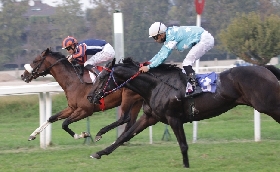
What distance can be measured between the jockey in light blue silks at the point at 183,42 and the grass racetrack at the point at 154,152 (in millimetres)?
1059

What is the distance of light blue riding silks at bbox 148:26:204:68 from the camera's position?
24.5ft

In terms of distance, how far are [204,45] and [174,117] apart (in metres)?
1.03

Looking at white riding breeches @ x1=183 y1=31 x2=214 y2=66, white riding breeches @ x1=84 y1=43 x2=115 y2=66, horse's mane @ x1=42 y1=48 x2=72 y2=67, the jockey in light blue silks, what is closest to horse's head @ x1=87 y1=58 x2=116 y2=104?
the jockey in light blue silks

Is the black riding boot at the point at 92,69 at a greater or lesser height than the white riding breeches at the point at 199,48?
lesser

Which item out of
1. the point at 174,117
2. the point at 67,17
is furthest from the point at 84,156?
the point at 67,17

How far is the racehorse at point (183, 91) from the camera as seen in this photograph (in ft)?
23.8

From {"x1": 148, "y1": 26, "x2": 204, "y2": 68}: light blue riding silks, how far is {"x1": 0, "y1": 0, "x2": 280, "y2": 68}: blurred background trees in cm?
2628

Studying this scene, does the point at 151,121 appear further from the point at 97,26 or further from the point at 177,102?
the point at 97,26

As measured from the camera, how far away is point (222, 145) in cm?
938

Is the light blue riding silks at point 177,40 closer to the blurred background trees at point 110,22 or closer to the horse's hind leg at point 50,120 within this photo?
the horse's hind leg at point 50,120

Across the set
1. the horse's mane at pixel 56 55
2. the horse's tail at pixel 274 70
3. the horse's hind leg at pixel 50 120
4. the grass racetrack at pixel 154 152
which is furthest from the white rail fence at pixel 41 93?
the horse's tail at pixel 274 70

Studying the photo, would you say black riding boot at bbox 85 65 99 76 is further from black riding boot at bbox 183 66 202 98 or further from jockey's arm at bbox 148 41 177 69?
black riding boot at bbox 183 66 202 98

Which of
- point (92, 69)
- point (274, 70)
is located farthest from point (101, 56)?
point (274, 70)

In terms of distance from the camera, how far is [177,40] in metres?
7.52
